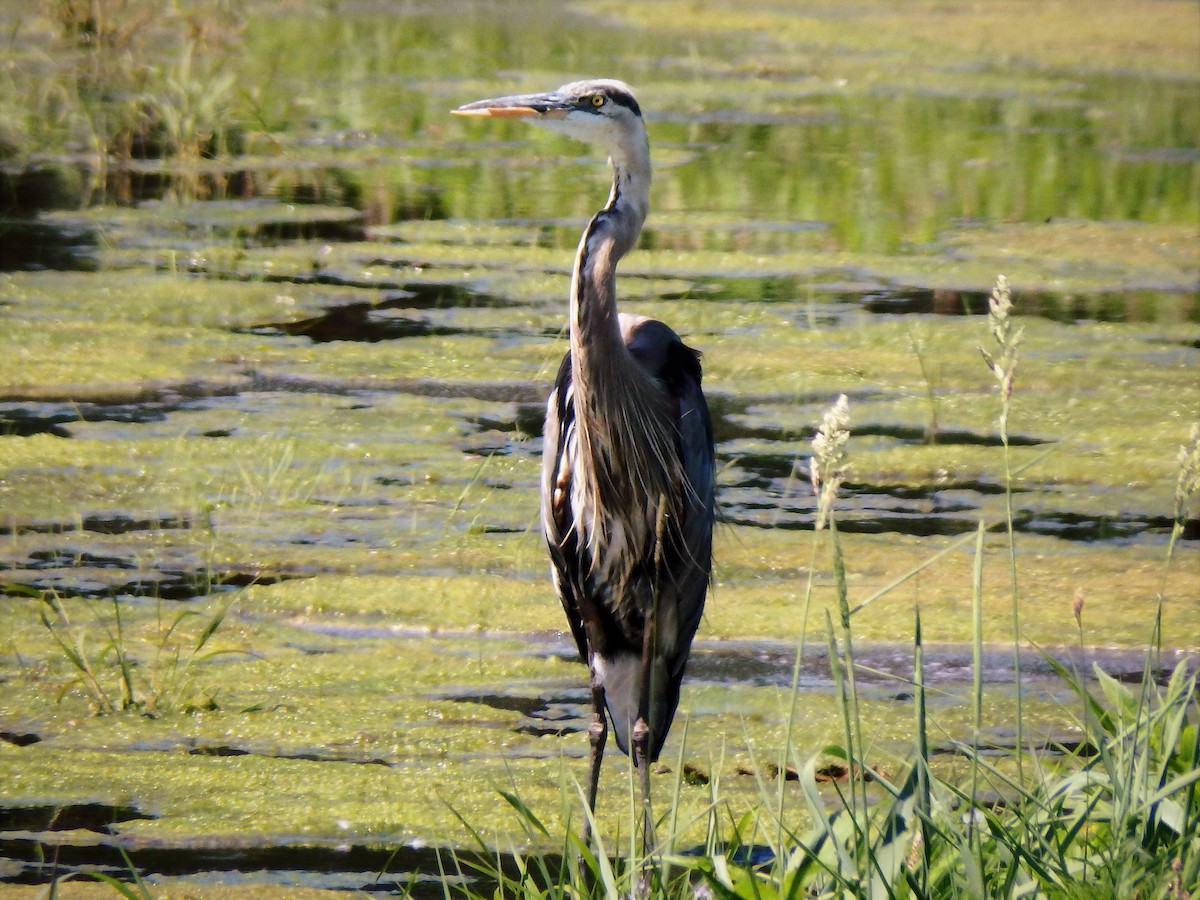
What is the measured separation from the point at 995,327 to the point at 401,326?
4.85 m

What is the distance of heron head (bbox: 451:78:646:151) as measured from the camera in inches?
129

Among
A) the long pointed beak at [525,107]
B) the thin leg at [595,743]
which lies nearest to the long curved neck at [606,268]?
the long pointed beak at [525,107]

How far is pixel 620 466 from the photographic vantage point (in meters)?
3.38

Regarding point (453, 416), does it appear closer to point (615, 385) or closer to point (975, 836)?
point (615, 385)

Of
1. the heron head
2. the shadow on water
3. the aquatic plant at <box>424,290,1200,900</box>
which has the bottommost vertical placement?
the shadow on water

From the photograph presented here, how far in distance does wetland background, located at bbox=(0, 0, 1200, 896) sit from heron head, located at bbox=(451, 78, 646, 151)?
0.95m

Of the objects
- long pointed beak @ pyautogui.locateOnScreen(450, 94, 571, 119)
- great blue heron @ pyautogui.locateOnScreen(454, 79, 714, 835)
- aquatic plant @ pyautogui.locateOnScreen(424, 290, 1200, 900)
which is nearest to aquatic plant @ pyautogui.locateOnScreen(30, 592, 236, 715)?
great blue heron @ pyautogui.locateOnScreen(454, 79, 714, 835)

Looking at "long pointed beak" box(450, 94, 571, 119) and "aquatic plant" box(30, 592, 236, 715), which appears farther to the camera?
"aquatic plant" box(30, 592, 236, 715)

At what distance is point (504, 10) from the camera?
1506 cm

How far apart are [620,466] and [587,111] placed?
2.24 feet

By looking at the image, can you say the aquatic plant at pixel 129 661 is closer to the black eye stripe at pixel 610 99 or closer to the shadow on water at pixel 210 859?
the shadow on water at pixel 210 859

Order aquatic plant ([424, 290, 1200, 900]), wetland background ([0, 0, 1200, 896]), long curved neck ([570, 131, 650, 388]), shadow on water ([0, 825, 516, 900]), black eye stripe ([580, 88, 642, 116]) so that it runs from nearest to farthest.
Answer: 1. aquatic plant ([424, 290, 1200, 900])
2. shadow on water ([0, 825, 516, 900])
3. long curved neck ([570, 131, 650, 388])
4. black eye stripe ([580, 88, 642, 116])
5. wetland background ([0, 0, 1200, 896])

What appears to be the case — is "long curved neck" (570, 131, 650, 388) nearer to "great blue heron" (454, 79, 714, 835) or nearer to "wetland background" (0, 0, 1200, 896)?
"great blue heron" (454, 79, 714, 835)

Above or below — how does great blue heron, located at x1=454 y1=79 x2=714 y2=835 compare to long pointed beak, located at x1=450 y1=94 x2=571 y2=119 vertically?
below
